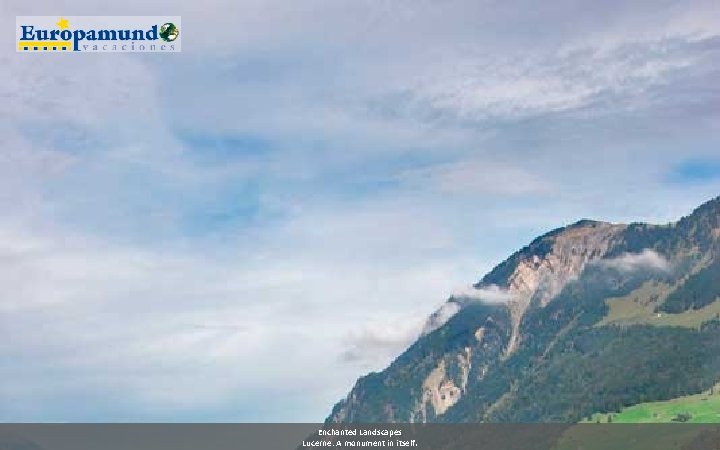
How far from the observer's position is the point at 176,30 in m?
164

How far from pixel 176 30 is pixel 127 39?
10.9 metres

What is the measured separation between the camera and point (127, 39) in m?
155
